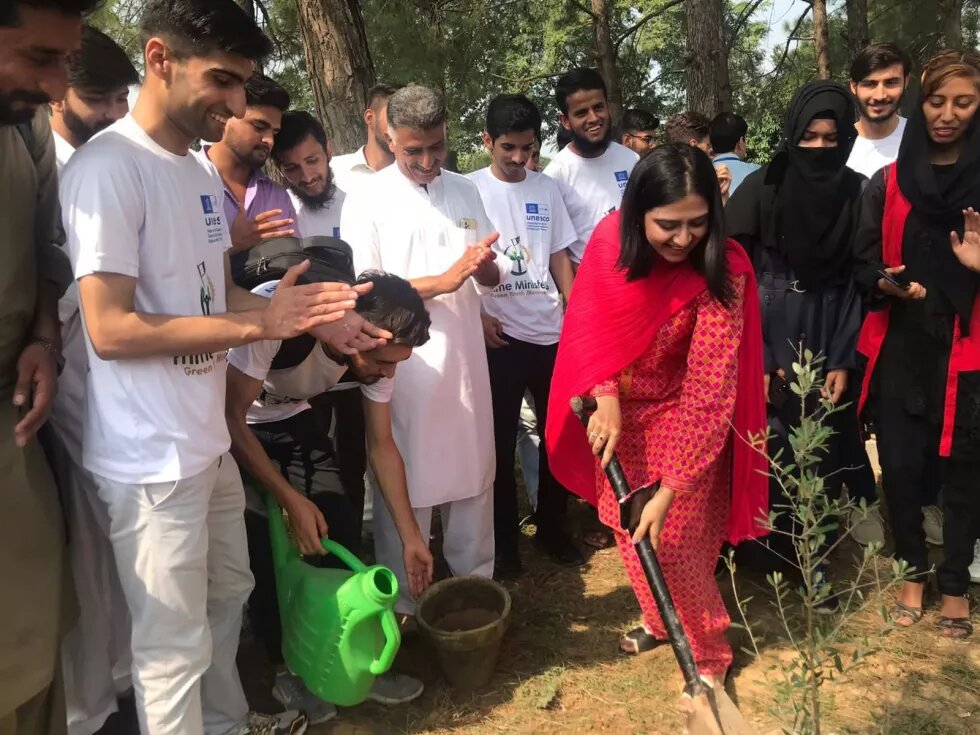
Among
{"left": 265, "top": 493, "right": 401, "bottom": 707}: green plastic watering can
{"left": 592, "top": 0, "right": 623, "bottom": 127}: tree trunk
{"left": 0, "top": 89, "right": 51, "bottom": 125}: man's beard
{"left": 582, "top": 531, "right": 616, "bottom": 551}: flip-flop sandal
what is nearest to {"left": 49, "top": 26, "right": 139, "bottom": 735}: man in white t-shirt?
{"left": 0, "top": 89, "right": 51, "bottom": 125}: man's beard

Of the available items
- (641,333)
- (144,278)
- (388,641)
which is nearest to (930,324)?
(641,333)

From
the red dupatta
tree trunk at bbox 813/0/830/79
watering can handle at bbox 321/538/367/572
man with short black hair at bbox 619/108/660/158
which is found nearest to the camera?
watering can handle at bbox 321/538/367/572

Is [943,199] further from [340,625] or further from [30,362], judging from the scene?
[30,362]

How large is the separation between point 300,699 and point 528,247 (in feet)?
6.49

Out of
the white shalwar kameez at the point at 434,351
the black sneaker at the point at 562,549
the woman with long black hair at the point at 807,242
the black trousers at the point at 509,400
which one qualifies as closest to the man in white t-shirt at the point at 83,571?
the white shalwar kameez at the point at 434,351

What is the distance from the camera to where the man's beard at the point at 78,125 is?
268 centimetres

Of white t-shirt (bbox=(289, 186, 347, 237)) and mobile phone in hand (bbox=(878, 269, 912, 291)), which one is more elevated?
white t-shirt (bbox=(289, 186, 347, 237))

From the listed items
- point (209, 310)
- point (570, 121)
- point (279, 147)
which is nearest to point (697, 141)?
point (570, 121)

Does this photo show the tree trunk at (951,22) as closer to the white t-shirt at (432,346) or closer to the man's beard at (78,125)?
the white t-shirt at (432,346)

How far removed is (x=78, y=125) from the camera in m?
2.70

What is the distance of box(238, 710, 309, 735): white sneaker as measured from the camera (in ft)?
7.37

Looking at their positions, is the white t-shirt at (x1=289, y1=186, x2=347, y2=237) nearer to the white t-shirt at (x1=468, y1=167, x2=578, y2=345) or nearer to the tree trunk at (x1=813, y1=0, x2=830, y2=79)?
the white t-shirt at (x1=468, y1=167, x2=578, y2=345)

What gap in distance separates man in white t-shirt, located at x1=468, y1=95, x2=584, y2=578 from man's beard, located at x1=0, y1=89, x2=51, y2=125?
6.18 ft

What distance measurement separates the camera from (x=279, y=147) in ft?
10.6
